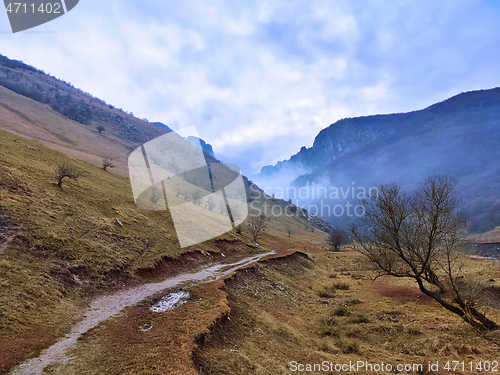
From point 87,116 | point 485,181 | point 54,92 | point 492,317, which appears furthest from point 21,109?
point 485,181

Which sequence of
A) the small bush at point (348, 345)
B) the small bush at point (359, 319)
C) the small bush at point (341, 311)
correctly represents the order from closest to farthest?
1. the small bush at point (348, 345)
2. the small bush at point (359, 319)
3. the small bush at point (341, 311)

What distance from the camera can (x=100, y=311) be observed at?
11.2 meters

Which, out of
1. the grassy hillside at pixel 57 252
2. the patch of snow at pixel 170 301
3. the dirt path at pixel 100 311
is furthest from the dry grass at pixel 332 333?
the grassy hillside at pixel 57 252

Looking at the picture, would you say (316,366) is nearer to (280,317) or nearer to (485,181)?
(280,317)

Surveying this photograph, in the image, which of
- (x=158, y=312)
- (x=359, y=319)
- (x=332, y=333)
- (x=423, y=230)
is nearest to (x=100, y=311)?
(x=158, y=312)

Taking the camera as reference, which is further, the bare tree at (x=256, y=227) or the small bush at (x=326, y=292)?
the bare tree at (x=256, y=227)

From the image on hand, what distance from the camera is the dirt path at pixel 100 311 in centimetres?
635

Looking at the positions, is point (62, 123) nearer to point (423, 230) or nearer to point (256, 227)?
point (256, 227)

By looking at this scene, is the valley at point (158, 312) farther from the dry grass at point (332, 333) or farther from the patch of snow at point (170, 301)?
the patch of snow at point (170, 301)

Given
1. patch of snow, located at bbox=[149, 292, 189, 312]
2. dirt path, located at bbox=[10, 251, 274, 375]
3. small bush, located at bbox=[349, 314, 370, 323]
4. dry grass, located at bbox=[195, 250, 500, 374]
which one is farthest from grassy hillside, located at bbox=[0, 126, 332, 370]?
small bush, located at bbox=[349, 314, 370, 323]

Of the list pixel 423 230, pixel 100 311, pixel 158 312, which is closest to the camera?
pixel 100 311

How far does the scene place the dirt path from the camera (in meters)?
6.35

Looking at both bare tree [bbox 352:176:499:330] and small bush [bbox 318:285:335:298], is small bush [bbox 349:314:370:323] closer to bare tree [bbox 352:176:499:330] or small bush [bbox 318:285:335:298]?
bare tree [bbox 352:176:499:330]

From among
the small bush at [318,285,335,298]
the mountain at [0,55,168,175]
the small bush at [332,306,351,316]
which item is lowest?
the small bush at [318,285,335,298]
